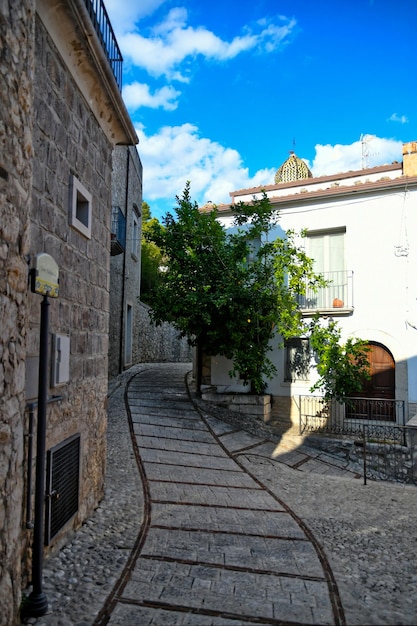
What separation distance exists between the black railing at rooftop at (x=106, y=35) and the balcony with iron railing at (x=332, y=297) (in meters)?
6.72

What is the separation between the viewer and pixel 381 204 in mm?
10258

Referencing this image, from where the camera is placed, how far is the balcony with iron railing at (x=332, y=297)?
10.4 metres

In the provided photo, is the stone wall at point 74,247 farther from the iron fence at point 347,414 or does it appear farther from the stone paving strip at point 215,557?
the iron fence at point 347,414

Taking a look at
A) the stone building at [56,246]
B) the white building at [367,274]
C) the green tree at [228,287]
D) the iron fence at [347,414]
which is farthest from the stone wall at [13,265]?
the white building at [367,274]

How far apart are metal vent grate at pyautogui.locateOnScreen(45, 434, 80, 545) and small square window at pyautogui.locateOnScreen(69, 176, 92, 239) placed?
69.6 inches

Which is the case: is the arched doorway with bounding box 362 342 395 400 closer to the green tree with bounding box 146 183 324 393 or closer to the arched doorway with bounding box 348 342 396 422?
the arched doorway with bounding box 348 342 396 422

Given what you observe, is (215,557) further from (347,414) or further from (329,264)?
(329,264)

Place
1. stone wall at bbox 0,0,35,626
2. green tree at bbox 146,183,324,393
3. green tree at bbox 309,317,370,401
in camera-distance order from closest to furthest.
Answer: stone wall at bbox 0,0,35,626 < green tree at bbox 146,183,324,393 < green tree at bbox 309,317,370,401

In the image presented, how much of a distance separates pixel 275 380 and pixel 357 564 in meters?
7.37

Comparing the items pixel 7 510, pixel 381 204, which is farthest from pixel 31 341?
pixel 381 204

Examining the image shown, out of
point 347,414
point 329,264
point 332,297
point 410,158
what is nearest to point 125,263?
point 329,264

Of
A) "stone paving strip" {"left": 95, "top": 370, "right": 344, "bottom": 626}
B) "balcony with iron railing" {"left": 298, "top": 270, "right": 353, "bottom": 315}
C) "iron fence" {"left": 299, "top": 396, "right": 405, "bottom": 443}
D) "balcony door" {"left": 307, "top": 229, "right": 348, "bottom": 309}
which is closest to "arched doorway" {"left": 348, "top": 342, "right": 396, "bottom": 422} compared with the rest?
"iron fence" {"left": 299, "top": 396, "right": 405, "bottom": 443}

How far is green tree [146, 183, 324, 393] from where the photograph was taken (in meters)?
9.41

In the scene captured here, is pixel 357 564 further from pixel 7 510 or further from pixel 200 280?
pixel 200 280
